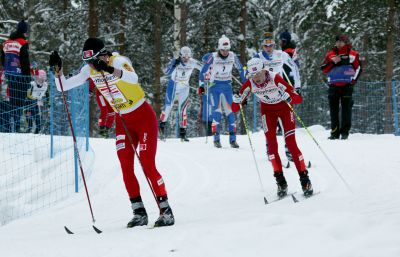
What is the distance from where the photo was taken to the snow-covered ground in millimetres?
4445

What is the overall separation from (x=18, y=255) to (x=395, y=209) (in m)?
3.63

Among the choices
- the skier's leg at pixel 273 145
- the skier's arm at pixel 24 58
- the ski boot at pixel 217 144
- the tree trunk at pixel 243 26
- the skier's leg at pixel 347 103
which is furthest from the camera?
the tree trunk at pixel 243 26

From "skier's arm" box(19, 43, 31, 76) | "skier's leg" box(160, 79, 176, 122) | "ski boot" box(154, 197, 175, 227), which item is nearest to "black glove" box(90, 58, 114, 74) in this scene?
"ski boot" box(154, 197, 175, 227)

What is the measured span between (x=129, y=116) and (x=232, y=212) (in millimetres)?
1719

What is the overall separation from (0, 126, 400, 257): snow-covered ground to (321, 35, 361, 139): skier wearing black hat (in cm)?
95

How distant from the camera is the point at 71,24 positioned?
2286 cm

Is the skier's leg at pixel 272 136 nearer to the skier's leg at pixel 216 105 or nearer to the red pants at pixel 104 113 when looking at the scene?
the skier's leg at pixel 216 105

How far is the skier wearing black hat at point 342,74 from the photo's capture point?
1303cm

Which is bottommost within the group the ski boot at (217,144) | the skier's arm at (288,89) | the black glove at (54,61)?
the ski boot at (217,144)

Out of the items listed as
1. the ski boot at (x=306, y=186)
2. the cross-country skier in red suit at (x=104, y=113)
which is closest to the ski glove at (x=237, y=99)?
the ski boot at (x=306, y=186)

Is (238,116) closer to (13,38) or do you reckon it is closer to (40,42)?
(40,42)

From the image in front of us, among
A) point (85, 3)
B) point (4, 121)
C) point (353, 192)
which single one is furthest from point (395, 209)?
point (85, 3)

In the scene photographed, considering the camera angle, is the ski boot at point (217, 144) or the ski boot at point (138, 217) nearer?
the ski boot at point (138, 217)

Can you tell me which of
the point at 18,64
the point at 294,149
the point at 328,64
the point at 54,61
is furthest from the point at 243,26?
the point at 54,61
